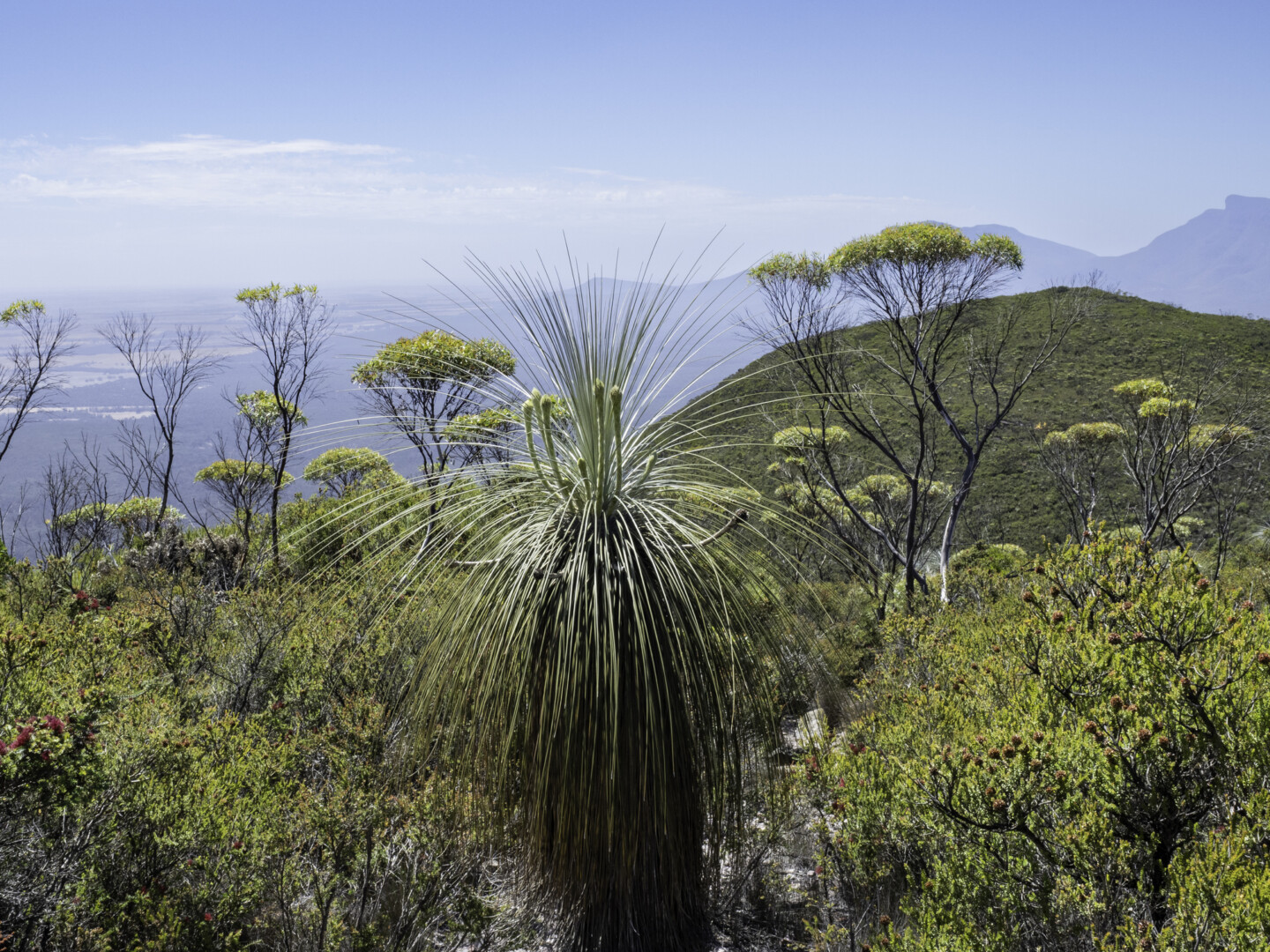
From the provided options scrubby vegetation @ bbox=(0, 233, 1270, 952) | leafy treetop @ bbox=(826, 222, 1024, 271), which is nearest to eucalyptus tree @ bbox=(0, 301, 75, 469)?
scrubby vegetation @ bbox=(0, 233, 1270, 952)

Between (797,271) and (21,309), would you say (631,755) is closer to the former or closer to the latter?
(797,271)

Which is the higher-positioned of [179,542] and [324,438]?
[324,438]

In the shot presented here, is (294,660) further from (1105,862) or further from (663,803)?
(1105,862)

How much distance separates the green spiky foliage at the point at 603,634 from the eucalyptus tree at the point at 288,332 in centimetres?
1069

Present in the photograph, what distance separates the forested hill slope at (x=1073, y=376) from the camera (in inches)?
1016

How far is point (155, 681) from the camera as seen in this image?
555cm

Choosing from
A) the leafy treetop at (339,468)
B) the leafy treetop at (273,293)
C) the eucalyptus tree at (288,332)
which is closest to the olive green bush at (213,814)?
the leafy treetop at (339,468)

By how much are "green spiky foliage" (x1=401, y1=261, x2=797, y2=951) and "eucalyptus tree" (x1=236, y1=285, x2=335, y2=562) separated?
10.7m

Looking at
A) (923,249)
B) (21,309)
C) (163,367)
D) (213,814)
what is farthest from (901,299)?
(21,309)

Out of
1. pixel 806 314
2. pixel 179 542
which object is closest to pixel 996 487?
pixel 806 314

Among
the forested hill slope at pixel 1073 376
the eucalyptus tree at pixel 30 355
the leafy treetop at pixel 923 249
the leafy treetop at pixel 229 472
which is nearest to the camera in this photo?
the leafy treetop at pixel 923 249

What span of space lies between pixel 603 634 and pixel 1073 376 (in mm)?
37907

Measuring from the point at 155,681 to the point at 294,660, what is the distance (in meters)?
1.03

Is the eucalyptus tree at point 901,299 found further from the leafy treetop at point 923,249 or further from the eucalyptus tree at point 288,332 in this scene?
the eucalyptus tree at point 288,332
